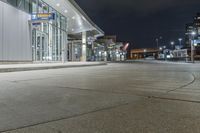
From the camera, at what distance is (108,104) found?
5.83m

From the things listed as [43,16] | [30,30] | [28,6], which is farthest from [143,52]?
[43,16]

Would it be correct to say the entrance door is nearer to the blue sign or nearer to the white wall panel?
the white wall panel

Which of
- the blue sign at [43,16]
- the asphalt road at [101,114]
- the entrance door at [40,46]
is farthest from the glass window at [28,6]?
the asphalt road at [101,114]

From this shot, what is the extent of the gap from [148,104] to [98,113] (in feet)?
4.73

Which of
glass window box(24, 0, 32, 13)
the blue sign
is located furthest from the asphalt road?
glass window box(24, 0, 32, 13)

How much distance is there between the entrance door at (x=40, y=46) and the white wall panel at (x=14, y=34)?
6.46ft

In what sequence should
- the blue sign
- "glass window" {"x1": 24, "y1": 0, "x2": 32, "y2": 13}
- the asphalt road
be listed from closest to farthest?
the asphalt road → the blue sign → "glass window" {"x1": 24, "y1": 0, "x2": 32, "y2": 13}

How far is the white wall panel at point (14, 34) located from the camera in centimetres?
2398

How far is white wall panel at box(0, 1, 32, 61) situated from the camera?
78.7 feet

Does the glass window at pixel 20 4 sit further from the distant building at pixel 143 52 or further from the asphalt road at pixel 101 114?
the distant building at pixel 143 52

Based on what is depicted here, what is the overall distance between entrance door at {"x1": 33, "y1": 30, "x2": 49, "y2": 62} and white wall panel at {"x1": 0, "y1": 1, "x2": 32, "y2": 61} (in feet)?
6.46

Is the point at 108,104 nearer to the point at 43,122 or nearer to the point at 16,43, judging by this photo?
the point at 43,122

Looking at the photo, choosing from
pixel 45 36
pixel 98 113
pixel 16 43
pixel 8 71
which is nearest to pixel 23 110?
pixel 98 113

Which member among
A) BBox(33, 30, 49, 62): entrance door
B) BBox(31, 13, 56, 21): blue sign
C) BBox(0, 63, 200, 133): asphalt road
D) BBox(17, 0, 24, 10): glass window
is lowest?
BBox(0, 63, 200, 133): asphalt road
